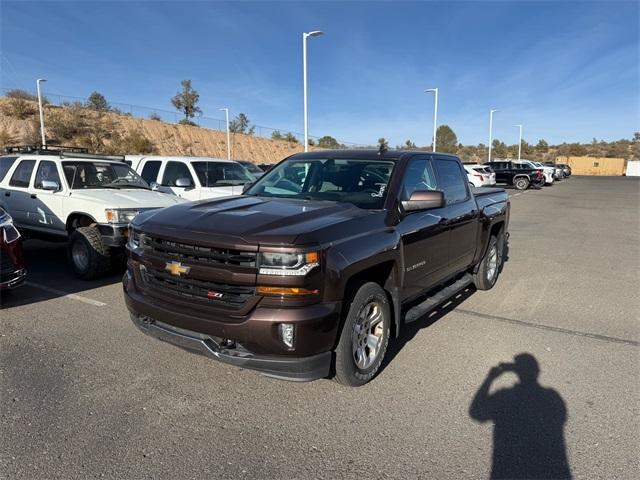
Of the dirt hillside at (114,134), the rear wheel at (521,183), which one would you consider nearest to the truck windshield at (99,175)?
the rear wheel at (521,183)

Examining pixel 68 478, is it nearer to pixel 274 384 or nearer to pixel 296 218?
pixel 274 384

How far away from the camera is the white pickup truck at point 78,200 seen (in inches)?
260

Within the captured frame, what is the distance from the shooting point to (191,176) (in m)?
9.70

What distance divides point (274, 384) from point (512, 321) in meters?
3.04

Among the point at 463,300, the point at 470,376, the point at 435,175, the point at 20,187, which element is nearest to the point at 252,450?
the point at 470,376

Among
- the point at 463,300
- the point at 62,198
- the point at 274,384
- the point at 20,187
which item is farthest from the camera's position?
the point at 20,187

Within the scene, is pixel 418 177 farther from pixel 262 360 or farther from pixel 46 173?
pixel 46 173

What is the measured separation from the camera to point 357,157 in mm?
4633

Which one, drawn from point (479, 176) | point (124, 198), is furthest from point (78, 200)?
point (479, 176)

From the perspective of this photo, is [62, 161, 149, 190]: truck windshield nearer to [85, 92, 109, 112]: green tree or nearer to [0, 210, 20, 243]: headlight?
[0, 210, 20, 243]: headlight

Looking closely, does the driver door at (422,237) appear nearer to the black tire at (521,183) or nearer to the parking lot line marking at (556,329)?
the parking lot line marking at (556,329)

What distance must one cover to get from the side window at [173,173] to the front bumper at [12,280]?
15.4 feet

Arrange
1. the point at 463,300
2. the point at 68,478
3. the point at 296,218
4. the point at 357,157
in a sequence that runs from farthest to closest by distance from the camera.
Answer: the point at 463,300, the point at 357,157, the point at 296,218, the point at 68,478

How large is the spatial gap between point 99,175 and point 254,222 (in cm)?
573
